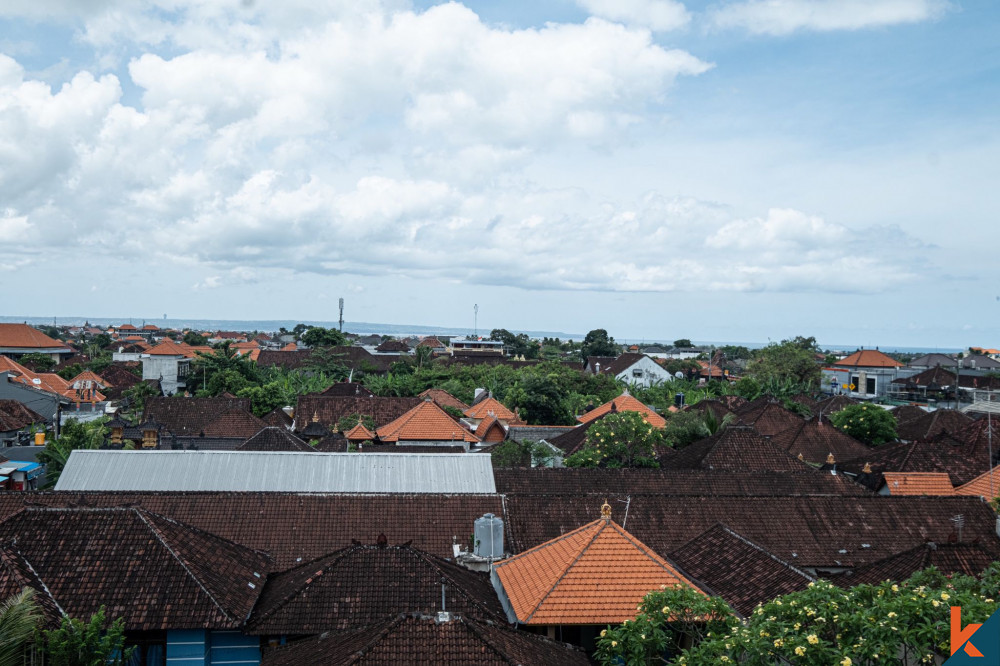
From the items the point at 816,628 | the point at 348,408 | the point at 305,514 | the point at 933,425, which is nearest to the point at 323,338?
the point at 348,408

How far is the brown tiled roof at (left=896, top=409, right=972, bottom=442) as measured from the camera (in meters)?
42.1

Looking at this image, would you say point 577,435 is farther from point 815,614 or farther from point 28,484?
Result: point 815,614

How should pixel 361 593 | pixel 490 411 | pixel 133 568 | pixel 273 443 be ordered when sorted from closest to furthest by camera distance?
1. pixel 133 568
2. pixel 361 593
3. pixel 273 443
4. pixel 490 411

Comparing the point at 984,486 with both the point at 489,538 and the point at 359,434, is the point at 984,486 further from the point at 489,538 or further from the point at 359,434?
the point at 359,434

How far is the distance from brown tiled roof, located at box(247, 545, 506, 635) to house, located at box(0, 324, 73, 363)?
89.2 metres

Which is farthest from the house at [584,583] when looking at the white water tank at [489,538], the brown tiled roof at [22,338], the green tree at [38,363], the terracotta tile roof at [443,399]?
the brown tiled roof at [22,338]

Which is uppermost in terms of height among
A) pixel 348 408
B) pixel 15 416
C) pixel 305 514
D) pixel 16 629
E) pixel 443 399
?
pixel 16 629

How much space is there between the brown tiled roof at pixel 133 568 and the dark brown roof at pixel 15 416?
3005 centimetres

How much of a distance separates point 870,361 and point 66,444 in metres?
72.0

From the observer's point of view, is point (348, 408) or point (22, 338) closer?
A: point (348, 408)

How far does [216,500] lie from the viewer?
59.9 ft

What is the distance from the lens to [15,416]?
1577 inches

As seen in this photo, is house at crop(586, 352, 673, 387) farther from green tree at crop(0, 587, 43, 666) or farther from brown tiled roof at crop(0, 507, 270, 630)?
green tree at crop(0, 587, 43, 666)

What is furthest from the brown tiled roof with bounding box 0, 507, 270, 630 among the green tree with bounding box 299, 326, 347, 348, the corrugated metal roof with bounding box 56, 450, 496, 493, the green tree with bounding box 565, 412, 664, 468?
the green tree with bounding box 299, 326, 347, 348
